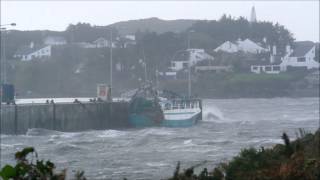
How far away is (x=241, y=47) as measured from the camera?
13838 cm

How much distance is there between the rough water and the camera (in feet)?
87.5

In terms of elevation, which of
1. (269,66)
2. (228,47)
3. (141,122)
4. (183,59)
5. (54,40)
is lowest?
(141,122)

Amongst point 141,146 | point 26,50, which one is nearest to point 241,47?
point 26,50

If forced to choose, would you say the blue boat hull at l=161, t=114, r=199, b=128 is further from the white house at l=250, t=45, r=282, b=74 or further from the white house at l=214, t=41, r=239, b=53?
the white house at l=214, t=41, r=239, b=53

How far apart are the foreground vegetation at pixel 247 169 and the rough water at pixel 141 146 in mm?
9836

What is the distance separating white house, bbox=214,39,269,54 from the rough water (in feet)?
258

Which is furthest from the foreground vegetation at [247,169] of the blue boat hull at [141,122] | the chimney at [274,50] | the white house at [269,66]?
the chimney at [274,50]

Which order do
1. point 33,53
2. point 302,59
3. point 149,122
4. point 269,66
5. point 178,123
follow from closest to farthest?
point 149,122
point 178,123
point 33,53
point 269,66
point 302,59

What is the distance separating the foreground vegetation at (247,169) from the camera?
5.77 metres

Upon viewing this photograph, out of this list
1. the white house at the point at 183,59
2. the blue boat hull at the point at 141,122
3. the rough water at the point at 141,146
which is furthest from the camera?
the white house at the point at 183,59

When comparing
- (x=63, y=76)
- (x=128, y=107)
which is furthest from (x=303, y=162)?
(x=63, y=76)

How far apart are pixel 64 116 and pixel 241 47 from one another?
295 feet

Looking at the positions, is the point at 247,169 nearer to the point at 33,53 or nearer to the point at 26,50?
the point at 33,53

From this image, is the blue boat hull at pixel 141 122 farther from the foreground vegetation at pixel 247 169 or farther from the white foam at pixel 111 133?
the foreground vegetation at pixel 247 169
